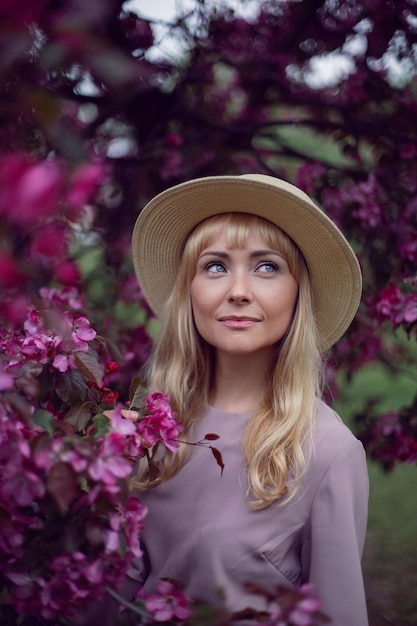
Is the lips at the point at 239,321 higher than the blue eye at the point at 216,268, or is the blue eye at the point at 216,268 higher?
the blue eye at the point at 216,268

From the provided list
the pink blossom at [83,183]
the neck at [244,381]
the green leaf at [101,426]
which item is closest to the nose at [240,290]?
the neck at [244,381]

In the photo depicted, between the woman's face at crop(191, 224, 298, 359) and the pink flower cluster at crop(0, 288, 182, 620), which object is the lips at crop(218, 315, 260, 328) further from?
the pink flower cluster at crop(0, 288, 182, 620)

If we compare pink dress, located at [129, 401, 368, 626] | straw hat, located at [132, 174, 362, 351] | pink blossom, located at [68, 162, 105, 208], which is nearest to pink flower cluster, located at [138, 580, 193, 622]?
pink dress, located at [129, 401, 368, 626]

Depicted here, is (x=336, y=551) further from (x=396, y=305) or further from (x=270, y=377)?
(x=396, y=305)

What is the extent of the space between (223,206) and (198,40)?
1.57m

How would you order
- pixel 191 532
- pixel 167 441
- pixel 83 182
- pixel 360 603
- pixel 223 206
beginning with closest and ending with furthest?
pixel 83 182, pixel 167 441, pixel 360 603, pixel 191 532, pixel 223 206

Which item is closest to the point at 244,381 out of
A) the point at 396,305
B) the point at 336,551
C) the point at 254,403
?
the point at 254,403

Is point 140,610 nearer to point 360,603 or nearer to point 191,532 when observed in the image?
point 191,532

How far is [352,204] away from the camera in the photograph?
9.48 ft

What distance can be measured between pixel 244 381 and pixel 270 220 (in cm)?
46

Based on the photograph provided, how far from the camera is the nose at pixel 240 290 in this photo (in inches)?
70.8

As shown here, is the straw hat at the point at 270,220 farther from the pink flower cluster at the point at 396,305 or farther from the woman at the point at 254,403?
the pink flower cluster at the point at 396,305

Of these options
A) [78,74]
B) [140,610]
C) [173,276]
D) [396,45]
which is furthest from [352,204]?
[140,610]

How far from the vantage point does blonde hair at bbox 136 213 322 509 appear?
1.76m
